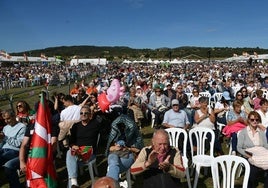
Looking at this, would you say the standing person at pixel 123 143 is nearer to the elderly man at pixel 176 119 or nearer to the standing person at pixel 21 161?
the standing person at pixel 21 161

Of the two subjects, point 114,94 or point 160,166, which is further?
point 114,94

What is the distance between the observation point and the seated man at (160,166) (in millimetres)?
3340

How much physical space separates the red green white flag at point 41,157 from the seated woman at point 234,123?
3336 mm

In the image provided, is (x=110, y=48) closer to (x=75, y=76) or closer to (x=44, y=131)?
(x=75, y=76)

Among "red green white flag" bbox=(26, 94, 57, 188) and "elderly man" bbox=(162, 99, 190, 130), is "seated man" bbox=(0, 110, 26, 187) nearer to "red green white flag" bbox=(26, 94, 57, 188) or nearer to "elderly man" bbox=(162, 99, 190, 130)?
"red green white flag" bbox=(26, 94, 57, 188)

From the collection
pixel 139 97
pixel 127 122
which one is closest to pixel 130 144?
pixel 127 122

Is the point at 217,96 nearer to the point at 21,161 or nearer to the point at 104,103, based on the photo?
the point at 104,103

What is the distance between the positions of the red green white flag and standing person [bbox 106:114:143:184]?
2.93 ft

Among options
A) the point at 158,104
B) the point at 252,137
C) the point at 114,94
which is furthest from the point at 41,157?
the point at 158,104

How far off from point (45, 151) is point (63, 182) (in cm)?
171

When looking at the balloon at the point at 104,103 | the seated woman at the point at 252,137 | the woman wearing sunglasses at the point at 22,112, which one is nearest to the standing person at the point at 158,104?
the balloon at the point at 104,103

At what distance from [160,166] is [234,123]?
3.54m

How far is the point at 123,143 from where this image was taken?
463 centimetres

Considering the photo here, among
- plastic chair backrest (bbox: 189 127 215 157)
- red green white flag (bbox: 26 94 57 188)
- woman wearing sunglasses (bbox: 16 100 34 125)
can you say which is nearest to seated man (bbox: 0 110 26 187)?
woman wearing sunglasses (bbox: 16 100 34 125)
